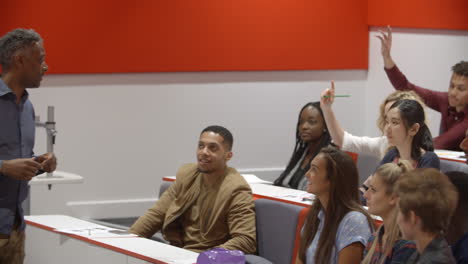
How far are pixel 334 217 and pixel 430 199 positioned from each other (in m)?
0.95

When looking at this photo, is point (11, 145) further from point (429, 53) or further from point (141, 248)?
point (429, 53)

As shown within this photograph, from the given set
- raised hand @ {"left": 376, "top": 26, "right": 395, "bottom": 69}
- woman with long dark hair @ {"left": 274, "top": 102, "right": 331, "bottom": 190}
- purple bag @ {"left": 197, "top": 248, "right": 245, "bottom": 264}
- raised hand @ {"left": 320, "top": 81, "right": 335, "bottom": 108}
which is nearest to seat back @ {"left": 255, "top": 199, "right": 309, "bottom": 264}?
purple bag @ {"left": 197, "top": 248, "right": 245, "bottom": 264}

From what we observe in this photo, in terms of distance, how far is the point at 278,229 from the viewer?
164 inches

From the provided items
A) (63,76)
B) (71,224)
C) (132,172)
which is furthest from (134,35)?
(71,224)

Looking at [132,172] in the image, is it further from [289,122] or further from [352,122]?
[352,122]

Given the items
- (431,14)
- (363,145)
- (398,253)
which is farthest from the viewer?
(431,14)

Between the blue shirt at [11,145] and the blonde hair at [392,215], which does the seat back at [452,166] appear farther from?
the blue shirt at [11,145]

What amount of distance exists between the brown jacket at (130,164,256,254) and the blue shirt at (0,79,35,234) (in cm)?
118

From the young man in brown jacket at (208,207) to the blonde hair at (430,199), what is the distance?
1662mm

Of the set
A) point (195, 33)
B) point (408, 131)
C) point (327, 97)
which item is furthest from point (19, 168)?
point (195, 33)

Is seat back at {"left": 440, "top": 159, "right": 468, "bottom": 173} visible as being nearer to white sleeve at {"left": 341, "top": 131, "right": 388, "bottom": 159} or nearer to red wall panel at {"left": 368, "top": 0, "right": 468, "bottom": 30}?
white sleeve at {"left": 341, "top": 131, "right": 388, "bottom": 159}

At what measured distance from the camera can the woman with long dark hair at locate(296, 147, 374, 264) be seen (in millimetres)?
3459

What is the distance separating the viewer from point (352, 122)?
7660 mm

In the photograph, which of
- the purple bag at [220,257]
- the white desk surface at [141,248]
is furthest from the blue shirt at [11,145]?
the purple bag at [220,257]
